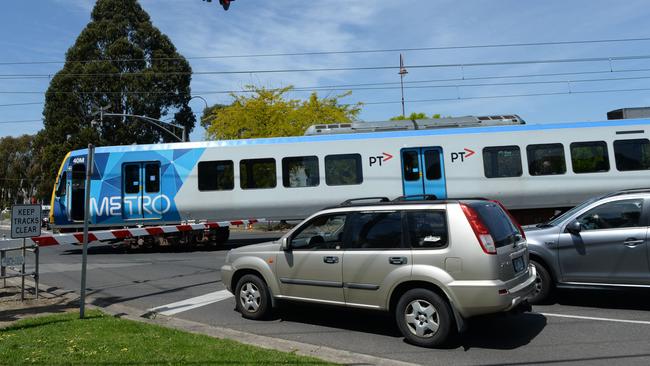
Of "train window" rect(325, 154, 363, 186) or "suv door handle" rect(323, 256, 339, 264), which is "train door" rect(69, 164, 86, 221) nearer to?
"train window" rect(325, 154, 363, 186)

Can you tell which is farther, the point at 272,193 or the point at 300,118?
the point at 300,118

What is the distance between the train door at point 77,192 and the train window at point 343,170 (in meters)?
8.17

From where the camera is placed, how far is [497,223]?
5719 mm

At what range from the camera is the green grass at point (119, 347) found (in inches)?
193

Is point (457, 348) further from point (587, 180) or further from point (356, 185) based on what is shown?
point (587, 180)

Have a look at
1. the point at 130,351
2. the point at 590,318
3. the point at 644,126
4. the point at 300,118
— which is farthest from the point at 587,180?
the point at 300,118

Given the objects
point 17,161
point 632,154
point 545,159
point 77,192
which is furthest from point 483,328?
point 17,161

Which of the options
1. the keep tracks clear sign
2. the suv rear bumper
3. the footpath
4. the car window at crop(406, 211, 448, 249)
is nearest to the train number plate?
the suv rear bumper

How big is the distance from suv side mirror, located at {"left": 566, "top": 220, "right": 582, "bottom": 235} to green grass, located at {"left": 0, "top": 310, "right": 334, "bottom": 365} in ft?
13.9

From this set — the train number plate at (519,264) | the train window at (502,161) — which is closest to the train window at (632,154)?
the train window at (502,161)

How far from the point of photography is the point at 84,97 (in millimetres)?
42719

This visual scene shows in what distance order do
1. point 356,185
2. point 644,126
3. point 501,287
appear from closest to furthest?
point 501,287 < point 644,126 < point 356,185

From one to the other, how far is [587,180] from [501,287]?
36.3ft

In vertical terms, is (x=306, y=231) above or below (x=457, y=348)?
above
